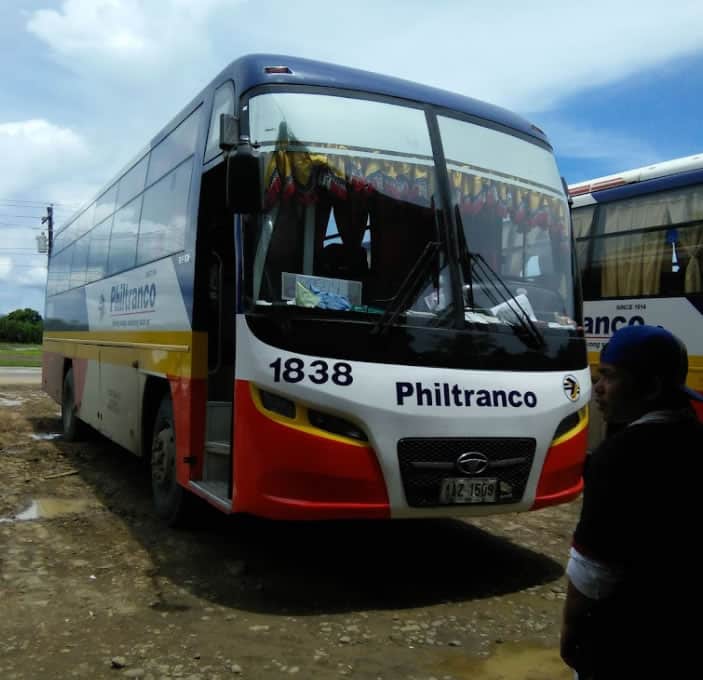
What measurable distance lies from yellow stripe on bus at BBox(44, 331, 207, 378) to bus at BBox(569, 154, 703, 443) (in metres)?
4.58

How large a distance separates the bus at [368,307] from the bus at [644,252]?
3322mm

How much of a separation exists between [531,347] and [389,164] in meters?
1.46

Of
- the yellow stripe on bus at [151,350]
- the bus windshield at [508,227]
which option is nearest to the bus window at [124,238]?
the yellow stripe on bus at [151,350]

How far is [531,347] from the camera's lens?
5121mm

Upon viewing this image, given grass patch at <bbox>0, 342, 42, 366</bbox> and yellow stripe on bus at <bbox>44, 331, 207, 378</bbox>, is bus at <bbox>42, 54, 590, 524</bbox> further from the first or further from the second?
grass patch at <bbox>0, 342, 42, 366</bbox>

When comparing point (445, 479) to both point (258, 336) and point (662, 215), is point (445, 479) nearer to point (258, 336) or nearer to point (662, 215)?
point (258, 336)

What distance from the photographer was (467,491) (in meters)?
4.70

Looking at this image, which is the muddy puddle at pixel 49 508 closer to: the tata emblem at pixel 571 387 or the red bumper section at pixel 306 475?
the red bumper section at pixel 306 475

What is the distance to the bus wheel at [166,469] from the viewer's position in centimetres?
619

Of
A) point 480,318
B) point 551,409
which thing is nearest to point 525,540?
point 551,409

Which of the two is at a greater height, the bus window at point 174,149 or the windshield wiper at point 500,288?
the bus window at point 174,149

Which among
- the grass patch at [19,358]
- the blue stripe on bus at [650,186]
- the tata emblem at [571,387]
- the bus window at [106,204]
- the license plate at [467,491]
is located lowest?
the grass patch at [19,358]

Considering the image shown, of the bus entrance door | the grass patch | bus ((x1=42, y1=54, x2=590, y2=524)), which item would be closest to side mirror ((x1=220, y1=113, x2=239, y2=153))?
bus ((x1=42, y1=54, x2=590, y2=524))

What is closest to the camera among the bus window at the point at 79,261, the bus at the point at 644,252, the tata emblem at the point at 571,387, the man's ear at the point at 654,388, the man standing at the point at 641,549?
the man standing at the point at 641,549
